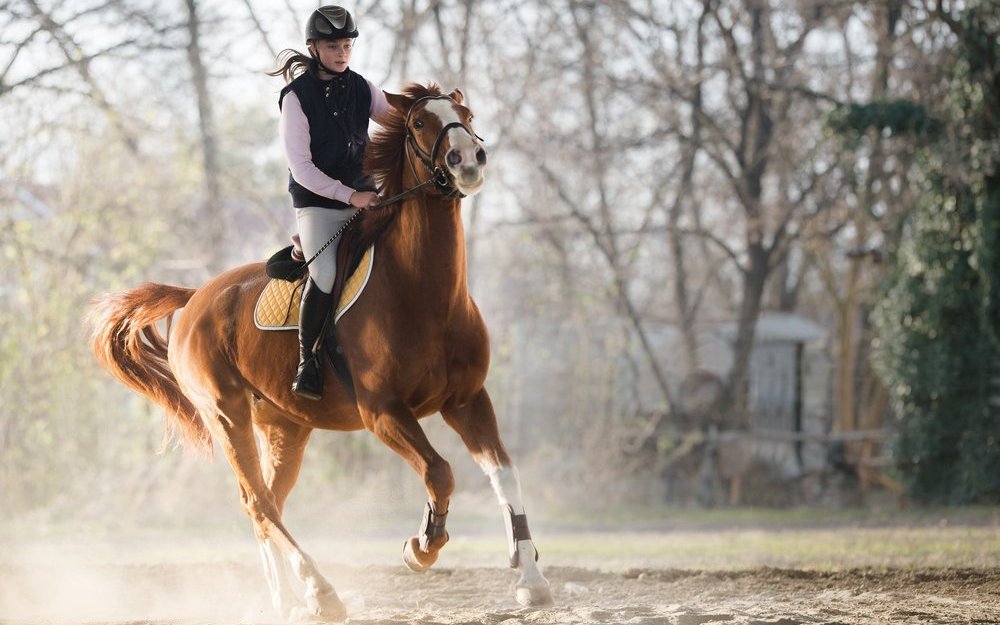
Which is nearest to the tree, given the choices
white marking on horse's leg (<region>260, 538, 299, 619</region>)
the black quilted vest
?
the black quilted vest

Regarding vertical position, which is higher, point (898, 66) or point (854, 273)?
point (898, 66)

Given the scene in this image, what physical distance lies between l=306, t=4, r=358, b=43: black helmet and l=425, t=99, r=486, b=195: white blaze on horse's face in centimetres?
85

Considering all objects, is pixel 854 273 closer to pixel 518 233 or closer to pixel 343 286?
pixel 518 233

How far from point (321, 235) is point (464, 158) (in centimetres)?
104

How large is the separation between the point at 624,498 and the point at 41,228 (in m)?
9.03

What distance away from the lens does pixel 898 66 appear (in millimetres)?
17844

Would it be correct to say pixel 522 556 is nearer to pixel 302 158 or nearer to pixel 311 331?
pixel 311 331

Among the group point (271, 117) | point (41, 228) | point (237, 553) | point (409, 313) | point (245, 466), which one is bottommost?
point (237, 553)

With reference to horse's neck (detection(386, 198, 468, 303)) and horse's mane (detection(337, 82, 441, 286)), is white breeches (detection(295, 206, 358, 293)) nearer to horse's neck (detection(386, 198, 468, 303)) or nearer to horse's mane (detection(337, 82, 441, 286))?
horse's mane (detection(337, 82, 441, 286))

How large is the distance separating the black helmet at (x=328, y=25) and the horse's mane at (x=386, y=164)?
1.31ft

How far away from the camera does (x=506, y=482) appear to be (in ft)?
16.8

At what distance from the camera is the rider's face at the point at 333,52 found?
5.20 m

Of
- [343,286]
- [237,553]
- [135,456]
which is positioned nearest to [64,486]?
[135,456]

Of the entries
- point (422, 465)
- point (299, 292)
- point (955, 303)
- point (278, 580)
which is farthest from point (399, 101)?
point (955, 303)
